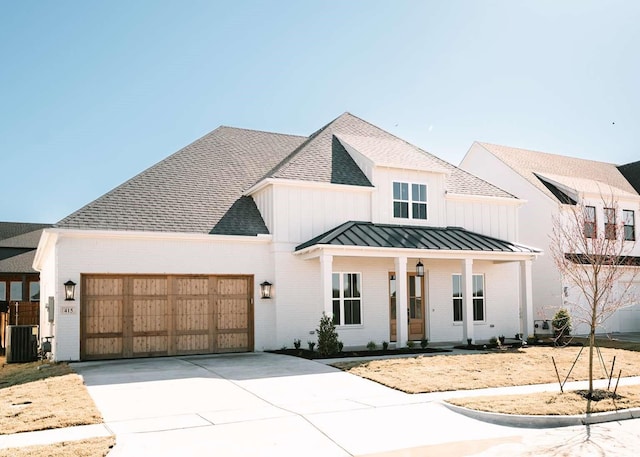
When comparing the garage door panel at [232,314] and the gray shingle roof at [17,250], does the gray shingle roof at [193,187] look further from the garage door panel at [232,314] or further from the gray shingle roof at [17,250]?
the gray shingle roof at [17,250]

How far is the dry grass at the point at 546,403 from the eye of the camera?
33.0 feet

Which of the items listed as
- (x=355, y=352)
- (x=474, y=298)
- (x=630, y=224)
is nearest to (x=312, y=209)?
(x=355, y=352)

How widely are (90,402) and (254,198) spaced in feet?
36.1

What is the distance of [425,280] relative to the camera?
21484mm

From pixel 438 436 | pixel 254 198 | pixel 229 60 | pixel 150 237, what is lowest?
pixel 438 436

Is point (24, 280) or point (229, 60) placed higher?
point (229, 60)

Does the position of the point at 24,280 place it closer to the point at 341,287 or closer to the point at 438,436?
the point at 341,287

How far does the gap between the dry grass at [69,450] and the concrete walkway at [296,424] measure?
0.18 meters

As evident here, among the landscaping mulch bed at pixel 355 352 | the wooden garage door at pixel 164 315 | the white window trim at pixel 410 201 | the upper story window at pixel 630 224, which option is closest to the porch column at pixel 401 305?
the landscaping mulch bed at pixel 355 352

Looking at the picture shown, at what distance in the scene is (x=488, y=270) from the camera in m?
22.6

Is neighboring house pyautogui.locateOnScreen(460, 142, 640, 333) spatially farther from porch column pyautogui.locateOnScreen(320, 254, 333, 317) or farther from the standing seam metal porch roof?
porch column pyautogui.locateOnScreen(320, 254, 333, 317)

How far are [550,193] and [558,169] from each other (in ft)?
13.0

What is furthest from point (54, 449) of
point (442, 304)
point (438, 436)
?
point (442, 304)

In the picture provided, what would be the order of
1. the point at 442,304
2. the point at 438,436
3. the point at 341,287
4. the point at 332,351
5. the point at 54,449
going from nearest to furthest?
1. the point at 54,449
2. the point at 438,436
3. the point at 332,351
4. the point at 341,287
5. the point at 442,304
